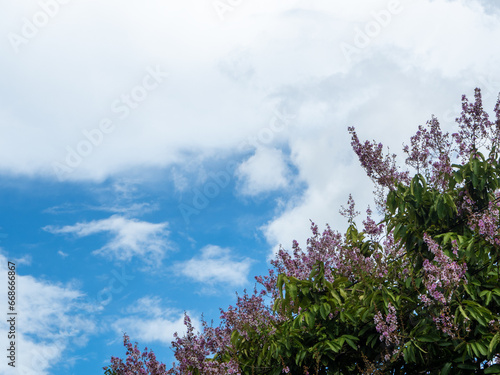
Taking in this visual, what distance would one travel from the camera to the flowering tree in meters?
4.62

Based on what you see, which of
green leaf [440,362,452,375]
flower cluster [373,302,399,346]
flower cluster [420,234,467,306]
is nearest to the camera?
flower cluster [420,234,467,306]

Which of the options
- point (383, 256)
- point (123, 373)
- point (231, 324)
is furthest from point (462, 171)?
point (123, 373)

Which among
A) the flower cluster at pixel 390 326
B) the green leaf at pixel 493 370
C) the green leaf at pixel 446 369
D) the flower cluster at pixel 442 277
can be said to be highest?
the flower cluster at pixel 442 277

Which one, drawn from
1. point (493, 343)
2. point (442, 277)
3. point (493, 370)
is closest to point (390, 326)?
point (442, 277)

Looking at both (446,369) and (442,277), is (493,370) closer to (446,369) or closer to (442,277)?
(446,369)

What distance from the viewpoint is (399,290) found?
5344 mm

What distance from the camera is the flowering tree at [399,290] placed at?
462cm

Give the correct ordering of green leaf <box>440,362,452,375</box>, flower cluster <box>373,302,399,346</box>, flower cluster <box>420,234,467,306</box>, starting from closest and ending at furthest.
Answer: flower cluster <box>420,234,467,306</box> < flower cluster <box>373,302,399,346</box> < green leaf <box>440,362,452,375</box>

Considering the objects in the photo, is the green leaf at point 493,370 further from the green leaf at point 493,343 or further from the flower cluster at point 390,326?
the flower cluster at point 390,326

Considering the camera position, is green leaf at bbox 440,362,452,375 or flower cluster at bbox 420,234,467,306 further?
green leaf at bbox 440,362,452,375

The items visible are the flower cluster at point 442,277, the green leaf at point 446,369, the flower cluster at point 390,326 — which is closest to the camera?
the flower cluster at point 442,277

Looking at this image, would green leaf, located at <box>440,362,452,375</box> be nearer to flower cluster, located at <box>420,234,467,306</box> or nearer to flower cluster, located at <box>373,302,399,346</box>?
flower cluster, located at <box>373,302,399,346</box>

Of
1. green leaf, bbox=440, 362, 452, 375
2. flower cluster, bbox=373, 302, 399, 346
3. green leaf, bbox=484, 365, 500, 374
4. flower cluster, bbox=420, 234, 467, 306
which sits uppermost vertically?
flower cluster, bbox=420, 234, 467, 306

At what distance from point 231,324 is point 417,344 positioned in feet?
7.79
